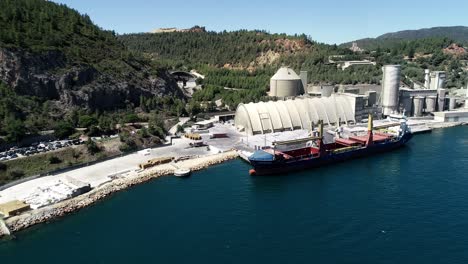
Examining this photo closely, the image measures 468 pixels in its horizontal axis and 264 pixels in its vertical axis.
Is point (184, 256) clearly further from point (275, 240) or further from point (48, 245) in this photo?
point (48, 245)

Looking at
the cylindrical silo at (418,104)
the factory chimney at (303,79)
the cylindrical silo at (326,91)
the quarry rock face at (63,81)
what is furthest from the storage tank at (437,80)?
the quarry rock face at (63,81)

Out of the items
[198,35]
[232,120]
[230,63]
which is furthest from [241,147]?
[198,35]

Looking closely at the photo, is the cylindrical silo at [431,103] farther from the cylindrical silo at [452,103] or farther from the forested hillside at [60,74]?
the forested hillside at [60,74]

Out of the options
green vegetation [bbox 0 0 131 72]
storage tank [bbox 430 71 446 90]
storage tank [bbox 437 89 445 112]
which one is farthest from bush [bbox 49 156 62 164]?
storage tank [bbox 430 71 446 90]

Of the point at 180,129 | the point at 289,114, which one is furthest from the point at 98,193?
the point at 289,114

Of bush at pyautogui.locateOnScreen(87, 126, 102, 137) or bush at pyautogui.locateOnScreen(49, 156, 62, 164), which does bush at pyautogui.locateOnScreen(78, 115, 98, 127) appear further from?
bush at pyautogui.locateOnScreen(49, 156, 62, 164)

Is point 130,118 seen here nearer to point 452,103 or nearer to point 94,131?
point 94,131
